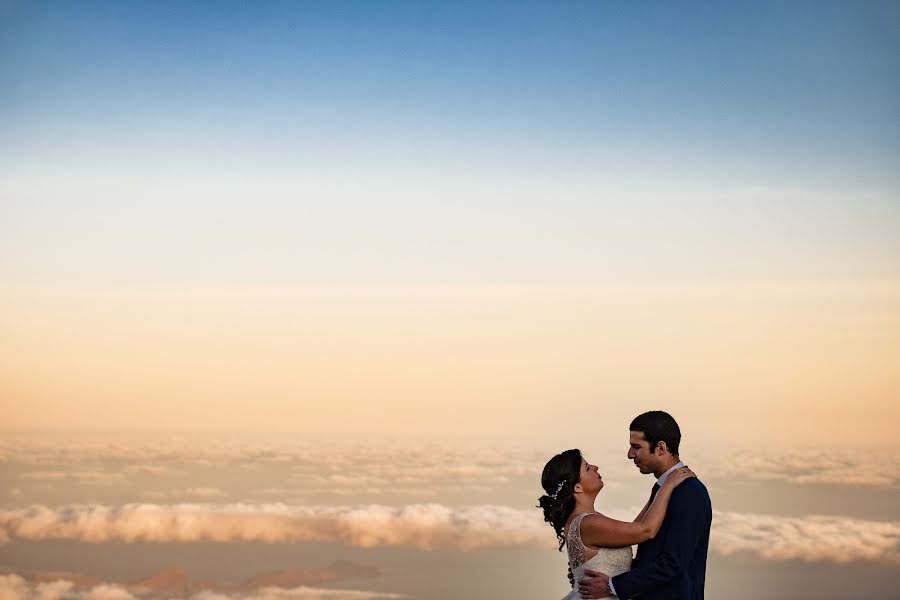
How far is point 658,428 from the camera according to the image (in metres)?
5.71

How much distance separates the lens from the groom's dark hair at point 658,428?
18.7 ft

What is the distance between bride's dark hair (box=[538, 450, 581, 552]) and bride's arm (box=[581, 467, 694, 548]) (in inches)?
5.1

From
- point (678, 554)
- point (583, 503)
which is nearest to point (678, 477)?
point (678, 554)

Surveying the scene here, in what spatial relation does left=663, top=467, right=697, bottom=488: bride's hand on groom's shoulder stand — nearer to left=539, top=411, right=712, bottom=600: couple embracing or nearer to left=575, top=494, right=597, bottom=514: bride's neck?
left=539, top=411, right=712, bottom=600: couple embracing

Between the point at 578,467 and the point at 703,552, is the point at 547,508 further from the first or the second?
the point at 703,552

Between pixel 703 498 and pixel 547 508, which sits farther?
pixel 547 508

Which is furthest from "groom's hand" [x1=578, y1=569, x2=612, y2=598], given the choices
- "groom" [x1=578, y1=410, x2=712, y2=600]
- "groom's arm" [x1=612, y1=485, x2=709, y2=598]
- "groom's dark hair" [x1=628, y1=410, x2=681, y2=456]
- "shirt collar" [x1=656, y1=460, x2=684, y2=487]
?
"groom's dark hair" [x1=628, y1=410, x2=681, y2=456]

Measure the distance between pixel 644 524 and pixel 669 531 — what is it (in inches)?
5.0

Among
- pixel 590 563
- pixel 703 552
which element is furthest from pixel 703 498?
pixel 590 563

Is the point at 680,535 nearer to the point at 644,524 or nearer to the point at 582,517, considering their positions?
the point at 644,524

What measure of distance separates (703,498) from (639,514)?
38cm

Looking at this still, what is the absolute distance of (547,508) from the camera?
6141 mm

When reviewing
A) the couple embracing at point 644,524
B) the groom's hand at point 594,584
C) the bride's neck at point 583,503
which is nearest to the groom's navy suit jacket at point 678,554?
the couple embracing at point 644,524

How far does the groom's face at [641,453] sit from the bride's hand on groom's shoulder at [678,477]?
0.31 feet
